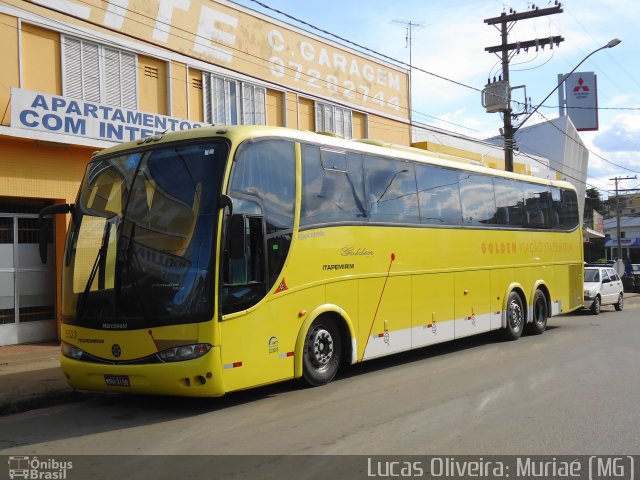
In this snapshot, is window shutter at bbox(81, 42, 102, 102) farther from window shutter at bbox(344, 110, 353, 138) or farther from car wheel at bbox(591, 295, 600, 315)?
car wheel at bbox(591, 295, 600, 315)

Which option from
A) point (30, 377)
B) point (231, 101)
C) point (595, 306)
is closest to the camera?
point (30, 377)

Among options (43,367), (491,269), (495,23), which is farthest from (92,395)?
(495,23)

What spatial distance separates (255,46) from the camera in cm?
1852

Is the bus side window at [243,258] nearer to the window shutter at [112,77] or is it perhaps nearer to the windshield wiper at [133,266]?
the windshield wiper at [133,266]

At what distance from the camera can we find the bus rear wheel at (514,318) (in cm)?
1454

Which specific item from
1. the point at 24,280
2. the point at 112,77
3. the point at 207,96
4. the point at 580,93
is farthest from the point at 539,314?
the point at 580,93

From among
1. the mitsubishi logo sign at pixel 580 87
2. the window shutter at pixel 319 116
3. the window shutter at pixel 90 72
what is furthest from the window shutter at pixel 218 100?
the mitsubishi logo sign at pixel 580 87

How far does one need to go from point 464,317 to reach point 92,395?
23.2ft

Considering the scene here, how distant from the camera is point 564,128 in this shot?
4738cm

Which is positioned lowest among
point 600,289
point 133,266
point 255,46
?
point 600,289

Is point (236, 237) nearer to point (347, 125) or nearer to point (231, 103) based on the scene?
point (231, 103)

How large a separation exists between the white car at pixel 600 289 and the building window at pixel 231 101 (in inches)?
514

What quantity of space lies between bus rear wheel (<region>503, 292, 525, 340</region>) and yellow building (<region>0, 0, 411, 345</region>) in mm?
8416

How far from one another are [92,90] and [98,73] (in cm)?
43
